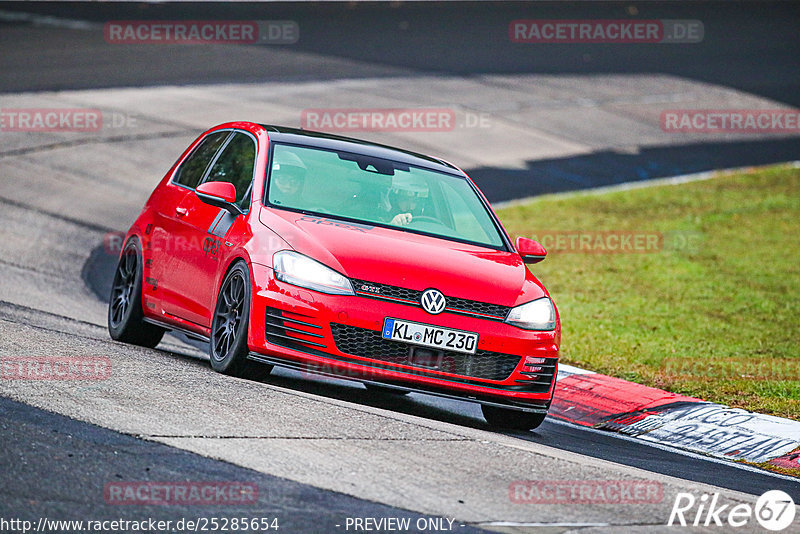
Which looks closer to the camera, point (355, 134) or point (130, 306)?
point (130, 306)

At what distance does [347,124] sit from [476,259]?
14723 mm

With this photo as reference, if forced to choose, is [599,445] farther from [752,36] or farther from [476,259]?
[752,36]

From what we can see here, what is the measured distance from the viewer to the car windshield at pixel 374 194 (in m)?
8.36

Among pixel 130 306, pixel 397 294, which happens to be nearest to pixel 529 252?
pixel 397 294

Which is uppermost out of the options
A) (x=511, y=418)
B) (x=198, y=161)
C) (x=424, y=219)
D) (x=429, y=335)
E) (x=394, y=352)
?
(x=198, y=161)

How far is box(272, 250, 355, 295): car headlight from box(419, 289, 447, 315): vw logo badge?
422 mm

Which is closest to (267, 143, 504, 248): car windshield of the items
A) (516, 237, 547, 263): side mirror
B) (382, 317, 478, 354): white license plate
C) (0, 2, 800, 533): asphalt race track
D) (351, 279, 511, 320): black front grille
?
(516, 237, 547, 263): side mirror

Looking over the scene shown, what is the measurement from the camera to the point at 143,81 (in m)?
24.5

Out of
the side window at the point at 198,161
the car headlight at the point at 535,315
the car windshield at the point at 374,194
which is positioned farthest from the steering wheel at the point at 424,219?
the side window at the point at 198,161

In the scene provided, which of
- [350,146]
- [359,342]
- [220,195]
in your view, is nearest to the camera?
[359,342]

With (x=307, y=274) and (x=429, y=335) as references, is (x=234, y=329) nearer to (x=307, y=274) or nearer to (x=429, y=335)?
(x=307, y=274)

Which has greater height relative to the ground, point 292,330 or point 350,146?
point 350,146

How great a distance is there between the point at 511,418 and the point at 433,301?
1.28 m

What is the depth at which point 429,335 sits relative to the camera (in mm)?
7441
